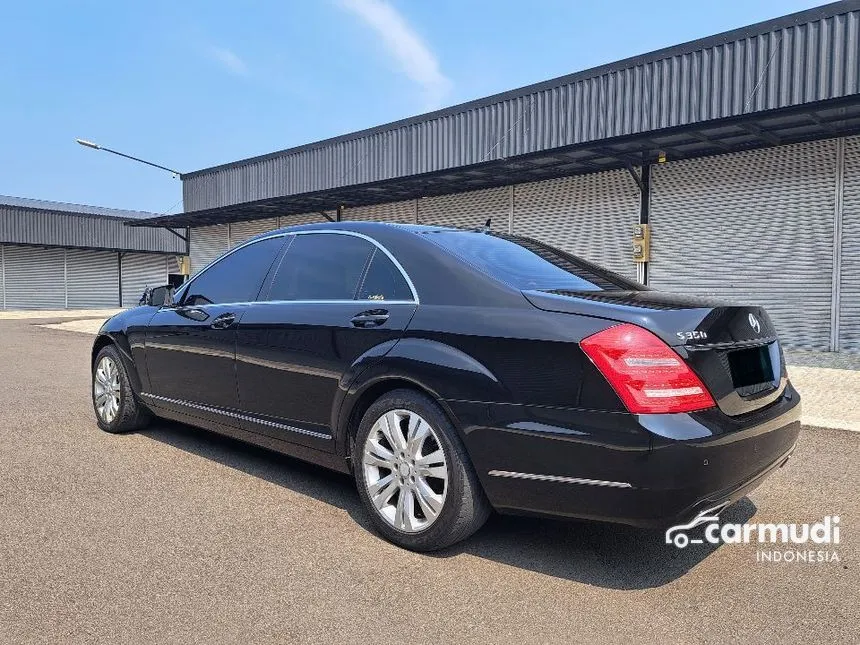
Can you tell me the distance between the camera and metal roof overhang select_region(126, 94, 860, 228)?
10.2 m

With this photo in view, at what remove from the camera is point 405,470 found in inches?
116

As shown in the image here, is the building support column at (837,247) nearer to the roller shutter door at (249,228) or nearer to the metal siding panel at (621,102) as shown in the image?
the metal siding panel at (621,102)

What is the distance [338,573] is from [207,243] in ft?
81.5

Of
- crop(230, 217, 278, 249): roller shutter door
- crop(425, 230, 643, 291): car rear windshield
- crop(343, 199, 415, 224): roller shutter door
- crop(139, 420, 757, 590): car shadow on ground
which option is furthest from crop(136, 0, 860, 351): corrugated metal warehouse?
crop(139, 420, 757, 590): car shadow on ground

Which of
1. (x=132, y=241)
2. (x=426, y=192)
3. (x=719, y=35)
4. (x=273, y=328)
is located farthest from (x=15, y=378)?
(x=132, y=241)

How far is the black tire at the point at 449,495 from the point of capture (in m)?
2.77

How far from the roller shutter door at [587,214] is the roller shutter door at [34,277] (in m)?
28.5

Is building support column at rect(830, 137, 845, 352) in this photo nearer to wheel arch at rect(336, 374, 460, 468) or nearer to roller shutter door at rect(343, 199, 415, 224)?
roller shutter door at rect(343, 199, 415, 224)

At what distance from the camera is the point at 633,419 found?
2.37 meters

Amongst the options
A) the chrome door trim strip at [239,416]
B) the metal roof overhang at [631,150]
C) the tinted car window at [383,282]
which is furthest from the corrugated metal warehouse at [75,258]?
the tinted car window at [383,282]

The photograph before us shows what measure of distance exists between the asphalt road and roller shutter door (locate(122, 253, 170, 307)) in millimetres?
36386

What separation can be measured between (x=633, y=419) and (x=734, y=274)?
37.2 ft

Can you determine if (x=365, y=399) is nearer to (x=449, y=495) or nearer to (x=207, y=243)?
(x=449, y=495)

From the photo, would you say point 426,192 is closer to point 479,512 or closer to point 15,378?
point 15,378
